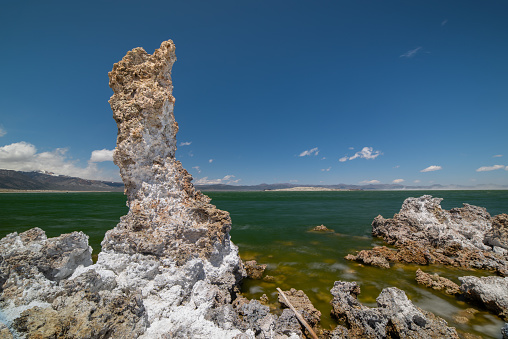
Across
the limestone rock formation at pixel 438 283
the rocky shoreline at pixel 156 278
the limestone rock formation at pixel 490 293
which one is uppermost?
the rocky shoreline at pixel 156 278

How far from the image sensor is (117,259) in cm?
572

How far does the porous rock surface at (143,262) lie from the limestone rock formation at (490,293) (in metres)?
6.59

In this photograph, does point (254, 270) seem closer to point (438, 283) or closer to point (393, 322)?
point (393, 322)

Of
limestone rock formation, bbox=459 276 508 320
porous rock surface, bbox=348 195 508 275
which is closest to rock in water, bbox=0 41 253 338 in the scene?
limestone rock formation, bbox=459 276 508 320

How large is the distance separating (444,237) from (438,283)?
5.73 metres

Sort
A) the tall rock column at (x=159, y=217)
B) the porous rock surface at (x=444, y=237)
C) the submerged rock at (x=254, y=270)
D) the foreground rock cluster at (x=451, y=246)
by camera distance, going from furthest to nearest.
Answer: the porous rock surface at (x=444, y=237) < the submerged rock at (x=254, y=270) < the foreground rock cluster at (x=451, y=246) < the tall rock column at (x=159, y=217)

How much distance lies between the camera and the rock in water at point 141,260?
12.8 ft

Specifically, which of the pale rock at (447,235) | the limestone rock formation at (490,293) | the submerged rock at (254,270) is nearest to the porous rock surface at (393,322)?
the limestone rock formation at (490,293)

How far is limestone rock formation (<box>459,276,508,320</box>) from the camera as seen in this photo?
6676 mm

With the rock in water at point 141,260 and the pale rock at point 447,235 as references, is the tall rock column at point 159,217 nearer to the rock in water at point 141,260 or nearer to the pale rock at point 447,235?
the rock in water at point 141,260

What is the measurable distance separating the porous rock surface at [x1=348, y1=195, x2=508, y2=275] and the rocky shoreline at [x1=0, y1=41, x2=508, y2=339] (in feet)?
10.7

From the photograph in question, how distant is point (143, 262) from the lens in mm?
5605

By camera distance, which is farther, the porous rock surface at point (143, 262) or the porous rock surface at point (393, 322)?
the porous rock surface at point (393, 322)

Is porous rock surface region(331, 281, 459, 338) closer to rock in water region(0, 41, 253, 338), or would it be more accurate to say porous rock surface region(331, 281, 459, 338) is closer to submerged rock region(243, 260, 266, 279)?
rock in water region(0, 41, 253, 338)
